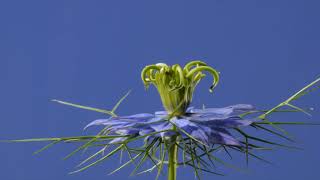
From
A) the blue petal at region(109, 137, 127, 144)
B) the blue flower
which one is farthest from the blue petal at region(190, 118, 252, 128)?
the blue petal at region(109, 137, 127, 144)

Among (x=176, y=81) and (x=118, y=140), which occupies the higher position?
(x=176, y=81)

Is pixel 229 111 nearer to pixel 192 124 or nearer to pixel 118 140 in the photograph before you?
pixel 192 124

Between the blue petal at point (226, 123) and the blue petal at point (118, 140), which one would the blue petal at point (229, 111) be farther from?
the blue petal at point (118, 140)

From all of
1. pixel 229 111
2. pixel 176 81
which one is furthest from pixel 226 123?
pixel 176 81

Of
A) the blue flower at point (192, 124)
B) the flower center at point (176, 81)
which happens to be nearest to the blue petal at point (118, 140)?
the blue flower at point (192, 124)

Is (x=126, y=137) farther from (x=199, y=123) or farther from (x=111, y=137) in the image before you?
(x=199, y=123)

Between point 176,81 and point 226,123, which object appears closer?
point 226,123

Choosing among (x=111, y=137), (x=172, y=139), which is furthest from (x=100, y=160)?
(x=172, y=139)
